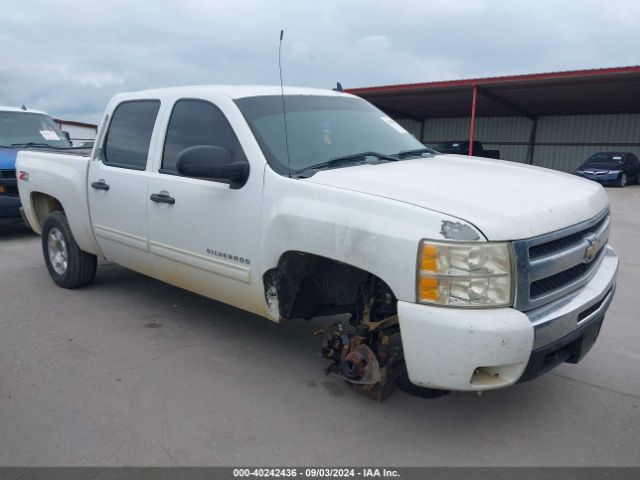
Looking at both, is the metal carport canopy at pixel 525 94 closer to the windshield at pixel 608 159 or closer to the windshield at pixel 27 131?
the windshield at pixel 608 159

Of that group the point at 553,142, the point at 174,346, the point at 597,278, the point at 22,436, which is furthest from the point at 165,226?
the point at 553,142

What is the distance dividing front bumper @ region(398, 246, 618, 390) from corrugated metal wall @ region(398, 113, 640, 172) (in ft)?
89.6

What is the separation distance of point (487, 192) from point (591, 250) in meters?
0.72

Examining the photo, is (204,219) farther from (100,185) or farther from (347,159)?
(100,185)

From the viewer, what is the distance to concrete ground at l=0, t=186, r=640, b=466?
9.07ft

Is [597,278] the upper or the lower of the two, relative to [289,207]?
lower

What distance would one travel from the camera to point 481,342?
2420mm

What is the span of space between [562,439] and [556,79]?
18544 mm

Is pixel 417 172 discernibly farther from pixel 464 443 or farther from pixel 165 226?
pixel 165 226

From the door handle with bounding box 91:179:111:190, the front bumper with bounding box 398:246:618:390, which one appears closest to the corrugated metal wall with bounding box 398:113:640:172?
the door handle with bounding box 91:179:111:190

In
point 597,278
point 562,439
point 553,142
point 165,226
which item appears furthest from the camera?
point 553,142

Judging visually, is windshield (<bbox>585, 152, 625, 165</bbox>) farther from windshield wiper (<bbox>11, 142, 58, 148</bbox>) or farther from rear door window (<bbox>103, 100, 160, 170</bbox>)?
rear door window (<bbox>103, 100, 160, 170</bbox>)

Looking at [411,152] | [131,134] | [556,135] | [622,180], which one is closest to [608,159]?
[622,180]

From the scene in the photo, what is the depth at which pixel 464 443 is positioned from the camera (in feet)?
9.43
